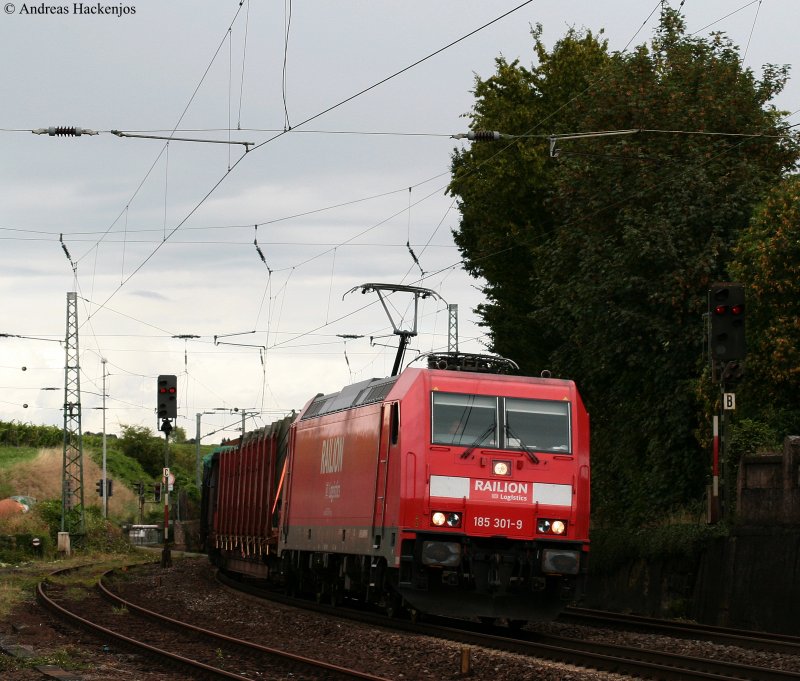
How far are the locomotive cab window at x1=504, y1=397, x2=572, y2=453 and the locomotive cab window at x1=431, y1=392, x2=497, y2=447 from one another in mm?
238

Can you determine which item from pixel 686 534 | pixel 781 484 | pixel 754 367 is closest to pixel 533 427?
pixel 781 484

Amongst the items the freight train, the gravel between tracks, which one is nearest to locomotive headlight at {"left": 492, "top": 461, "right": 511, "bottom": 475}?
the freight train

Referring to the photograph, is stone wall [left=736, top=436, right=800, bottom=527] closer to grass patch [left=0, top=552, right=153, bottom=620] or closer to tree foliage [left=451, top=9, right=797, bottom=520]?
tree foliage [left=451, top=9, right=797, bottom=520]

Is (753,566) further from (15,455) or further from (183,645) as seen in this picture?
(15,455)

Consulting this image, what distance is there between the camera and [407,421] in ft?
58.7

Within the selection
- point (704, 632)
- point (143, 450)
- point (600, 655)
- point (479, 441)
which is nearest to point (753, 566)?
point (704, 632)

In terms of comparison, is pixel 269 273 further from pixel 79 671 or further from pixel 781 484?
pixel 79 671

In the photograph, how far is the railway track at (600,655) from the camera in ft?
43.7

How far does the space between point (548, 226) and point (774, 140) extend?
33.1ft

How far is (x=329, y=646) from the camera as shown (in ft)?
56.4

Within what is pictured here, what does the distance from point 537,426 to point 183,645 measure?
565 centimetres

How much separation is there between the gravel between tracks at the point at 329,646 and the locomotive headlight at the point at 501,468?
2.41m

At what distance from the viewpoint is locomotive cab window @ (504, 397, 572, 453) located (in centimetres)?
1822

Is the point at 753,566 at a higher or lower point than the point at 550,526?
lower
